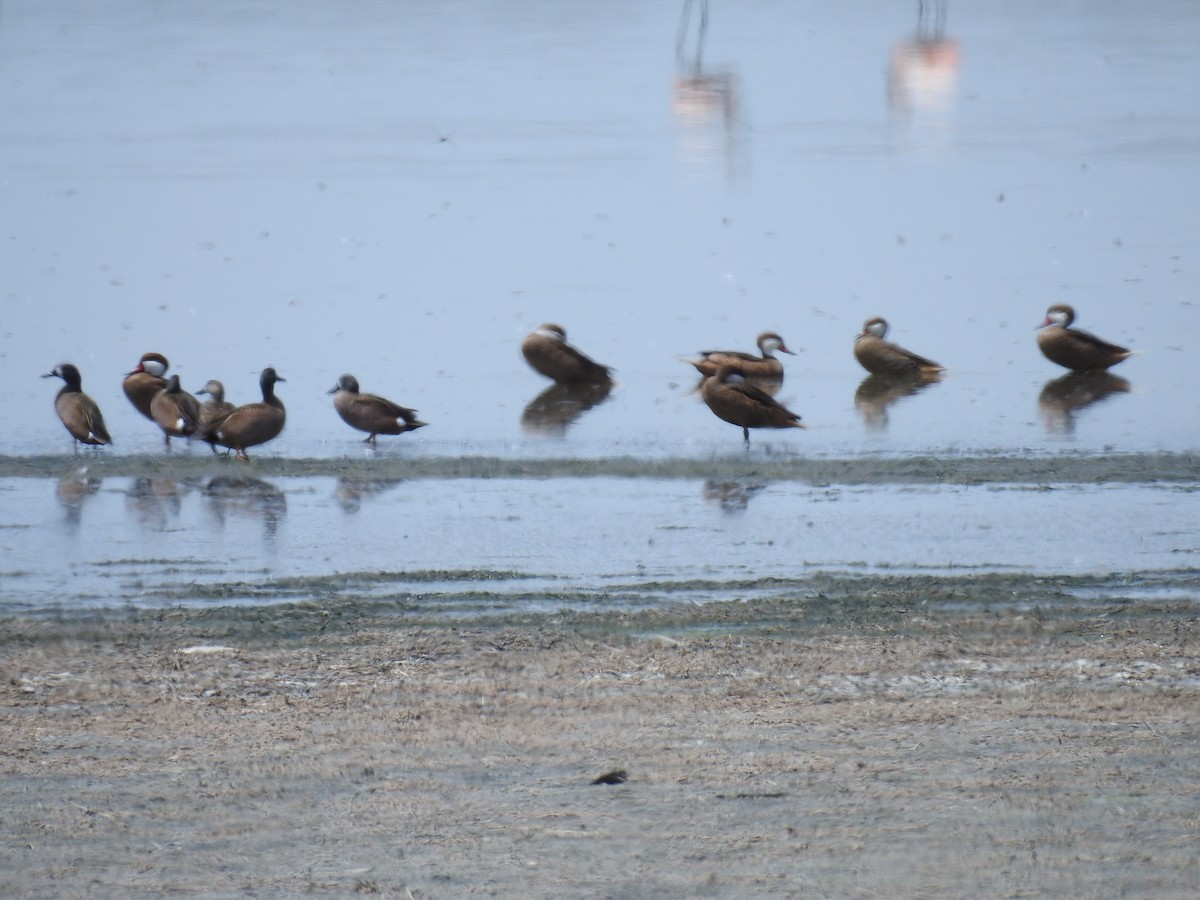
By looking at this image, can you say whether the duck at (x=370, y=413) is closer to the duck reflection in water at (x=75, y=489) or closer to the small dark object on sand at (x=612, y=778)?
the duck reflection in water at (x=75, y=489)

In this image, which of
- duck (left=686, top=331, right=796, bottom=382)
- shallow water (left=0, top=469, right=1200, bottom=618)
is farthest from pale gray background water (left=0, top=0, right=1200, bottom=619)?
duck (left=686, top=331, right=796, bottom=382)

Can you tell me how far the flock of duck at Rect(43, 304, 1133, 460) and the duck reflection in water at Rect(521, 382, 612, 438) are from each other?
0.13 feet

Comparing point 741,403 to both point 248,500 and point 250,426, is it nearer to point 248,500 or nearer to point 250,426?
point 250,426

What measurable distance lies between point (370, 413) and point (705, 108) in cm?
1554

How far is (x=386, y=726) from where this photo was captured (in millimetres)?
5660

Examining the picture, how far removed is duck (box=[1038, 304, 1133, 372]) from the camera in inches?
456

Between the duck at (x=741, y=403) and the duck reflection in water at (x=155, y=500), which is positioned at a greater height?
the duck at (x=741, y=403)

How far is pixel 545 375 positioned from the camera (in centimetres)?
1163

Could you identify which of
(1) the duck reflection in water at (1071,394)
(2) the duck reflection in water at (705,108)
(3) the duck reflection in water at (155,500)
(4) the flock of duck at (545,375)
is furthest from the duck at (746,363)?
(2) the duck reflection in water at (705,108)

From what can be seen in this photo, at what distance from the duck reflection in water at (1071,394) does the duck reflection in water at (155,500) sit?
4.93 m

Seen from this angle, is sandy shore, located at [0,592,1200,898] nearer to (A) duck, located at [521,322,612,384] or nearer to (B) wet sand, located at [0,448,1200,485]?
(B) wet sand, located at [0,448,1200,485]

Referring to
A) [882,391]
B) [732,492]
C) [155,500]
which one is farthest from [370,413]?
[882,391]

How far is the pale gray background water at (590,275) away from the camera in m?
8.28

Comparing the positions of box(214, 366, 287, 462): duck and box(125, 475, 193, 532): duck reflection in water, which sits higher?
box(214, 366, 287, 462): duck
